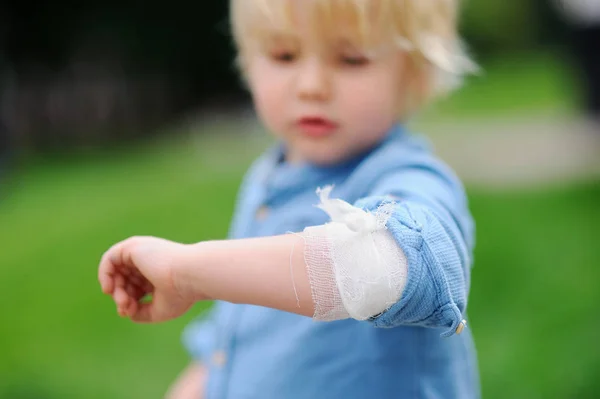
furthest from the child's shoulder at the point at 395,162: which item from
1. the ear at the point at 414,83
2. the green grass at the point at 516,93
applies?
the green grass at the point at 516,93

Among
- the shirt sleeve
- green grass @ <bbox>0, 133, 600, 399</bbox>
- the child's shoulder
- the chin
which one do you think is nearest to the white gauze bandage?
the shirt sleeve

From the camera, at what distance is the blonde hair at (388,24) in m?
1.20

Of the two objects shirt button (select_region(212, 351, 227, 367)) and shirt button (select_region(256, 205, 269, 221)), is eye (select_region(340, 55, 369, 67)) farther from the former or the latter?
shirt button (select_region(212, 351, 227, 367))

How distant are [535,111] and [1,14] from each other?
6.30 m

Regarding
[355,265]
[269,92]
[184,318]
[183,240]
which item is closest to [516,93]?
[183,240]

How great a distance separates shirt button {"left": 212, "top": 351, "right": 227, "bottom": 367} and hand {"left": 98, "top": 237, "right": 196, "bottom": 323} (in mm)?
265

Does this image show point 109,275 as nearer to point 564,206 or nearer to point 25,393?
point 25,393

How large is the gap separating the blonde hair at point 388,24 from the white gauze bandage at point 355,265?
0.36 metres

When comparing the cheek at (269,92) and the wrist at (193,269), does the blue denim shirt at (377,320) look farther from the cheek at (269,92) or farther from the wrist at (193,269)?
the wrist at (193,269)

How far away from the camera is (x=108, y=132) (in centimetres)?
804

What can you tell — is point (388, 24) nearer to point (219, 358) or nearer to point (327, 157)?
point (327, 157)

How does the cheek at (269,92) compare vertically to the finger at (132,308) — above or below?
above

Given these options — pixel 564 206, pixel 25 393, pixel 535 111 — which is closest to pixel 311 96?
pixel 25 393

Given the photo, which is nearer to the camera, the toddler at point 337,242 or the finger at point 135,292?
the toddler at point 337,242
